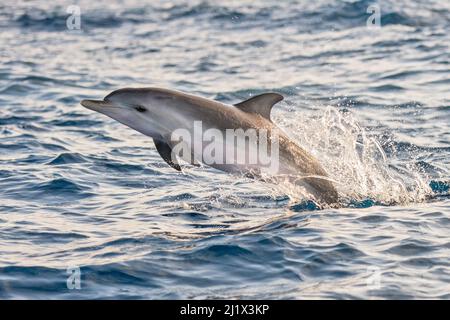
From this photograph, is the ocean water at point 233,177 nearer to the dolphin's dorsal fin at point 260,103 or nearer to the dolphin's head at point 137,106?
the dolphin's dorsal fin at point 260,103

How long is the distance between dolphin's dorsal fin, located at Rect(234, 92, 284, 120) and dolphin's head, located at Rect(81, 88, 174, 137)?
0.85 meters

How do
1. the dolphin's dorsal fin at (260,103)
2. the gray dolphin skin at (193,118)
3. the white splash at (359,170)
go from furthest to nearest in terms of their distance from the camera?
1. the white splash at (359,170)
2. the dolphin's dorsal fin at (260,103)
3. the gray dolphin skin at (193,118)

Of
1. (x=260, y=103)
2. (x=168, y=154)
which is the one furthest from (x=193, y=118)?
(x=260, y=103)

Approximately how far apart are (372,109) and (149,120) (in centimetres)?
733

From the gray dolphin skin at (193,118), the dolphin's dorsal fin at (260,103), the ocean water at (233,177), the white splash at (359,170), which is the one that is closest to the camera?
the ocean water at (233,177)

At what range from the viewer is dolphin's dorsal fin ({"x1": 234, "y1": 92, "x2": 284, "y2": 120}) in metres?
10.4

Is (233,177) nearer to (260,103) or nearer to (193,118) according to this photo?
(260,103)

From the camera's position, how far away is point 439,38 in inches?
907

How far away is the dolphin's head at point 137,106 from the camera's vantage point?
10266 millimetres

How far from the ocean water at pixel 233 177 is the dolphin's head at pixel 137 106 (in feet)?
3.69

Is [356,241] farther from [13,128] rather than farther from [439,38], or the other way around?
[439,38]

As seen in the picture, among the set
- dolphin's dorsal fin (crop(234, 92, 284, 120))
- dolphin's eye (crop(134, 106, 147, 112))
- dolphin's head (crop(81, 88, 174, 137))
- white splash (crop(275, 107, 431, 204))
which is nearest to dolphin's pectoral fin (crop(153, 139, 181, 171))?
dolphin's head (crop(81, 88, 174, 137))

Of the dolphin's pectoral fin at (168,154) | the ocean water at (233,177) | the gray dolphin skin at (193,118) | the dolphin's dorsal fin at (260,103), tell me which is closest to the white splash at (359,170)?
the ocean water at (233,177)

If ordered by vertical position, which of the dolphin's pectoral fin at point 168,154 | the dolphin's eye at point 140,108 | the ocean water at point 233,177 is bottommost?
the ocean water at point 233,177
